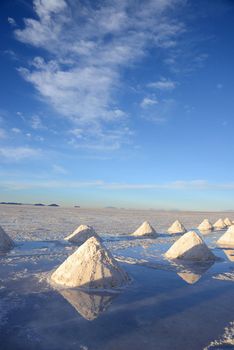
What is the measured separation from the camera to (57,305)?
5727 millimetres

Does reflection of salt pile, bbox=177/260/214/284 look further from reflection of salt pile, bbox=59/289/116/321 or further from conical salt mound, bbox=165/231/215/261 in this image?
reflection of salt pile, bbox=59/289/116/321

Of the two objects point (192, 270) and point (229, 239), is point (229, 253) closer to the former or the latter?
point (229, 239)

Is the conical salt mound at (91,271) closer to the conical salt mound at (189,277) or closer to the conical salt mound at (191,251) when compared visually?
the conical salt mound at (189,277)

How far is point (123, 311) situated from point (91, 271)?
1829mm

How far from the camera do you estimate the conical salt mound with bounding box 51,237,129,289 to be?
23.3 ft

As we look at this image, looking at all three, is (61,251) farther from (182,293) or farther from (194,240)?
(182,293)

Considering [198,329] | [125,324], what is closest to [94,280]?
[125,324]

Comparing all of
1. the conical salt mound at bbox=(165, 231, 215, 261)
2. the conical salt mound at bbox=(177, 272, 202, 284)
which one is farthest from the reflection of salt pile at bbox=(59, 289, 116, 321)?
the conical salt mound at bbox=(165, 231, 215, 261)

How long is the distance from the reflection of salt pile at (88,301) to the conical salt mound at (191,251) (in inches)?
199

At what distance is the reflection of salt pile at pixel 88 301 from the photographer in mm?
5445

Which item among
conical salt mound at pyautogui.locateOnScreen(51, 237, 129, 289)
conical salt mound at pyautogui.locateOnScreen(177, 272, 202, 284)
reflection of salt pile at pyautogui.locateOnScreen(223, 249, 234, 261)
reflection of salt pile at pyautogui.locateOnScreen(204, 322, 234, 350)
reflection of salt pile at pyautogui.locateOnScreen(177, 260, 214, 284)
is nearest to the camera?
reflection of salt pile at pyautogui.locateOnScreen(204, 322, 234, 350)

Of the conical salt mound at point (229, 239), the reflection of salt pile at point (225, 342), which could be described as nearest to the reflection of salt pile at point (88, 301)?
the reflection of salt pile at point (225, 342)

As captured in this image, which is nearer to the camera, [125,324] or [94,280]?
[125,324]

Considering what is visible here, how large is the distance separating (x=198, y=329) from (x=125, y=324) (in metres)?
1.04
